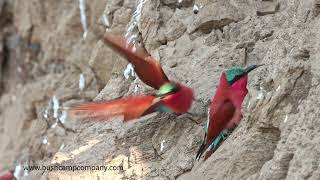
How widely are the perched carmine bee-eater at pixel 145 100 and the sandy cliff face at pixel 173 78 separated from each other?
9 centimetres

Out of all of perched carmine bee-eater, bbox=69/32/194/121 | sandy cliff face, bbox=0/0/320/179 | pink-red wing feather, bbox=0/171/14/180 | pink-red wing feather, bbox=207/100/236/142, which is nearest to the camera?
sandy cliff face, bbox=0/0/320/179

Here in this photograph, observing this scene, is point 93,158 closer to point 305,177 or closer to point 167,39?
point 167,39

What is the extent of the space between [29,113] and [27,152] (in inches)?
26.2

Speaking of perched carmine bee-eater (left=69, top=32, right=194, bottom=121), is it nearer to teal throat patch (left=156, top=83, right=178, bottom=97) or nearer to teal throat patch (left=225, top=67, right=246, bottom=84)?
teal throat patch (left=156, top=83, right=178, bottom=97)

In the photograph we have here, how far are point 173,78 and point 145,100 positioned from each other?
1.21 feet

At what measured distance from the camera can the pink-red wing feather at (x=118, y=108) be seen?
380 centimetres

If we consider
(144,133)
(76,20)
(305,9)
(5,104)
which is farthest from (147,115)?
(5,104)

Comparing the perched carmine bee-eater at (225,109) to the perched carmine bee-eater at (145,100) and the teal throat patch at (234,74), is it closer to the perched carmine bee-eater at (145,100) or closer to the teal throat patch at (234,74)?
the teal throat patch at (234,74)

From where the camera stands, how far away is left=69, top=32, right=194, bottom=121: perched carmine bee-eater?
12.4 feet

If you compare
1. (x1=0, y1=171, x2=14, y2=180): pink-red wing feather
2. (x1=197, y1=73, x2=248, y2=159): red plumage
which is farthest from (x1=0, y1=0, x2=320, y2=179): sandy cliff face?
→ (x1=0, y1=171, x2=14, y2=180): pink-red wing feather

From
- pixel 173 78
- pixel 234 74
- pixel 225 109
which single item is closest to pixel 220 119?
pixel 225 109

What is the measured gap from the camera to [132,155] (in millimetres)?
3760

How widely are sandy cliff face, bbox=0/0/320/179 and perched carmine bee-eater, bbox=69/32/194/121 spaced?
0.31ft

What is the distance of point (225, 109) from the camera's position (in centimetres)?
346
